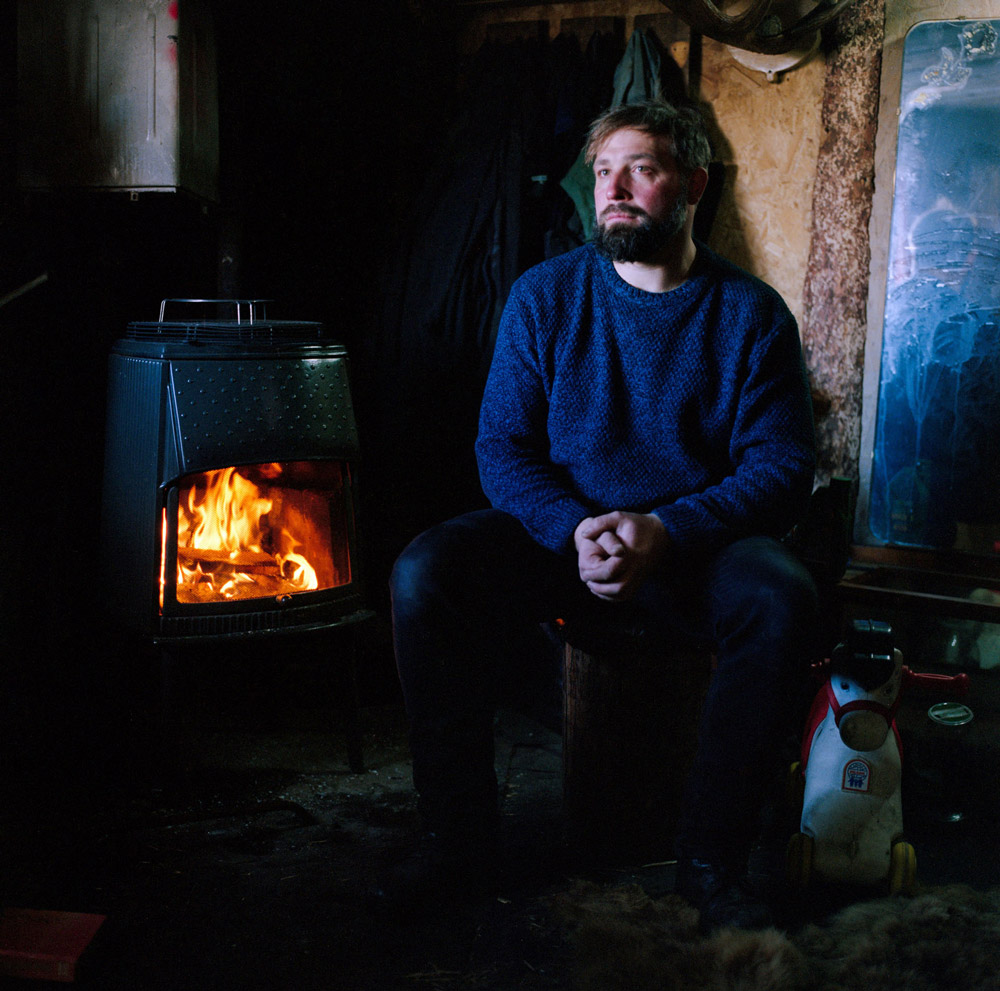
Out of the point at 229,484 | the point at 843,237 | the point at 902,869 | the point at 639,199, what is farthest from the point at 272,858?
the point at 843,237

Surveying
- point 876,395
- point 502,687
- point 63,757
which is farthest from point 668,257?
point 63,757

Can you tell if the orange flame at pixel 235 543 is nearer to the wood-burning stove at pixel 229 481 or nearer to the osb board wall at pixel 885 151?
the wood-burning stove at pixel 229 481

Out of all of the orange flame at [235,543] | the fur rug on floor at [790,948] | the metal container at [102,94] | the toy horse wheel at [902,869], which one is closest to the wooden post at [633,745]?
the fur rug on floor at [790,948]

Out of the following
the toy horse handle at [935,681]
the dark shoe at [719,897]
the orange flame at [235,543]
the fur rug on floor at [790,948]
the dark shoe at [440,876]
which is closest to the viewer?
the fur rug on floor at [790,948]

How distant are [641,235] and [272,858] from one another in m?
1.52

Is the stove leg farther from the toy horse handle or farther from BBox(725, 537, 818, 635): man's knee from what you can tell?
the toy horse handle

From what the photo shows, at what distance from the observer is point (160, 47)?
7.34 feet

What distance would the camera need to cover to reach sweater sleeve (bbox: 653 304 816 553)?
1.85 metres

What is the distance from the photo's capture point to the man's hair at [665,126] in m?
2.05

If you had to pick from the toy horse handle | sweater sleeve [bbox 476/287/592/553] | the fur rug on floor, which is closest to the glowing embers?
sweater sleeve [bbox 476/287/592/553]

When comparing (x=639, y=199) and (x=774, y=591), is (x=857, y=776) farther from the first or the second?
(x=639, y=199)

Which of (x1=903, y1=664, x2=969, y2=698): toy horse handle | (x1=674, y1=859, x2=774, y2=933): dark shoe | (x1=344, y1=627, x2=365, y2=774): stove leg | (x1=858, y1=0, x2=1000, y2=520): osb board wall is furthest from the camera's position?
(x1=858, y1=0, x2=1000, y2=520): osb board wall

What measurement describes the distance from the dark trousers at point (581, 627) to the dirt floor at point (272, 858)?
23cm

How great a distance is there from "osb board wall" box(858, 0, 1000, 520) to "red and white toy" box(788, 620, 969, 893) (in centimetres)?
129
